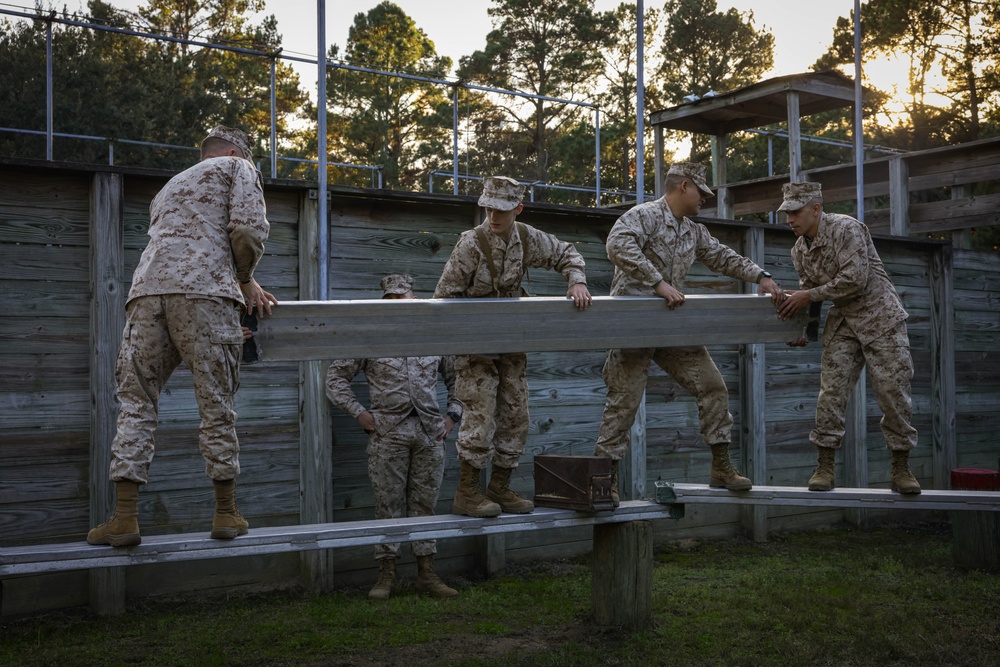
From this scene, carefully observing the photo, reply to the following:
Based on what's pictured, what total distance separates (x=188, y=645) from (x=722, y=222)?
226 inches

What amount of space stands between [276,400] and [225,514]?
2.26 meters


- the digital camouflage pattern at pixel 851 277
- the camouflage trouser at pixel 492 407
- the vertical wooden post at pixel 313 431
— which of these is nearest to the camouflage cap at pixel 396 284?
the vertical wooden post at pixel 313 431

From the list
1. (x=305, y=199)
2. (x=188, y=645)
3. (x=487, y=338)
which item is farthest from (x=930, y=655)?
(x=305, y=199)

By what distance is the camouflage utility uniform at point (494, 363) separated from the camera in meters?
5.40

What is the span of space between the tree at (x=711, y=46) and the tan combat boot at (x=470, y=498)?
92.2 feet

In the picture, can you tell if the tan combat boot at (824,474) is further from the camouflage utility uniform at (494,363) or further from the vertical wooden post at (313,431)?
the vertical wooden post at (313,431)

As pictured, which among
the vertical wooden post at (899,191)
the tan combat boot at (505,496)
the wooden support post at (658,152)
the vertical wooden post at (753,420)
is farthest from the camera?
the wooden support post at (658,152)

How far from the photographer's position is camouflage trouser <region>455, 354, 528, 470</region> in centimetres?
539

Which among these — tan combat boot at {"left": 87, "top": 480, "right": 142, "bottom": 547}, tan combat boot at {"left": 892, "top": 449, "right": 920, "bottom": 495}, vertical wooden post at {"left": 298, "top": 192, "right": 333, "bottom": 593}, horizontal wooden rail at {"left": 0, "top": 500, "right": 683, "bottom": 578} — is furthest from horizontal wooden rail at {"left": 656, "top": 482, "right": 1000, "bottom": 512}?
tan combat boot at {"left": 87, "top": 480, "right": 142, "bottom": 547}

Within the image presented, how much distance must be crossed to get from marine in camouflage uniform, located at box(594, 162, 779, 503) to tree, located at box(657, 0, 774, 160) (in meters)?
26.9

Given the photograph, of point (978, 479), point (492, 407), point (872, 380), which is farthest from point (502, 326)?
point (978, 479)

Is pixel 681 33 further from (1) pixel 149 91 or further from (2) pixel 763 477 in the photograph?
(2) pixel 763 477

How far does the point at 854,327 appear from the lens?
632cm

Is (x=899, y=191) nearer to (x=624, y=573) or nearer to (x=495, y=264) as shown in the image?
(x=624, y=573)
